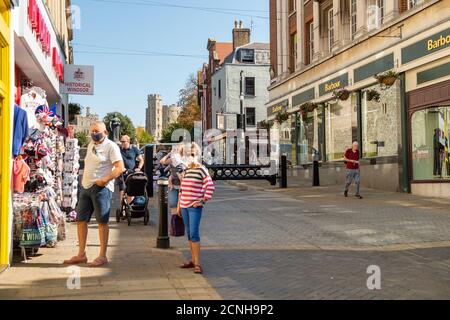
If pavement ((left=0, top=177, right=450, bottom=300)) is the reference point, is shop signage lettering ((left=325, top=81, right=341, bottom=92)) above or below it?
above

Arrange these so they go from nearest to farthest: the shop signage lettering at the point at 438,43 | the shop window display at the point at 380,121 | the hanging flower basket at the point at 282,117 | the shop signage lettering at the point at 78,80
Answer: the shop signage lettering at the point at 438,43, the shop signage lettering at the point at 78,80, the shop window display at the point at 380,121, the hanging flower basket at the point at 282,117

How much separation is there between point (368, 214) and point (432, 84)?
19.2 feet

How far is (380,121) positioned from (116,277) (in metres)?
15.3

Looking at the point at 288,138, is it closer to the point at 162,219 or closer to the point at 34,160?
the point at 162,219

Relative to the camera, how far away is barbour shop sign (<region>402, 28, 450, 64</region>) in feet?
50.1

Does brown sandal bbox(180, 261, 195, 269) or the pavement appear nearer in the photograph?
the pavement

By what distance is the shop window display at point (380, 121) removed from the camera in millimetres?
18422

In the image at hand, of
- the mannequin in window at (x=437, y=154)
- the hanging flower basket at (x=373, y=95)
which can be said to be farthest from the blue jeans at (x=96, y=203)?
the hanging flower basket at (x=373, y=95)

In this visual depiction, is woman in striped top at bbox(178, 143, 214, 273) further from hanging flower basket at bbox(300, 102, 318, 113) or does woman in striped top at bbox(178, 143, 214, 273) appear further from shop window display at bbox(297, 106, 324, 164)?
shop window display at bbox(297, 106, 324, 164)

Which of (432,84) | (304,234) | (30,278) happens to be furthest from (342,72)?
(30,278)

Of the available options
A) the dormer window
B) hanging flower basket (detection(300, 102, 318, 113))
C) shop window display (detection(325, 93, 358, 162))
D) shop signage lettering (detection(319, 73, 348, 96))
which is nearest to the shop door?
shop window display (detection(325, 93, 358, 162))

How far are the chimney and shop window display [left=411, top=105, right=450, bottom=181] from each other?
39.9 m

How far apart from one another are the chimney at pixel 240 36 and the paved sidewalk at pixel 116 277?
4886 cm

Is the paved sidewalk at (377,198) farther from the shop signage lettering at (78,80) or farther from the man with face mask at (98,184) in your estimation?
the man with face mask at (98,184)
